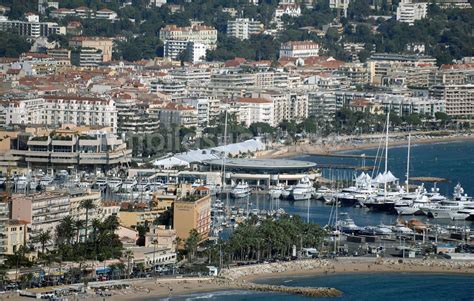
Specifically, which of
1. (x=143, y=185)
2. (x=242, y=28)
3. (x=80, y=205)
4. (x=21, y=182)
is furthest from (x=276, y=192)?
(x=242, y=28)

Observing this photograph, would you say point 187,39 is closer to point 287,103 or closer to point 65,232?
point 287,103

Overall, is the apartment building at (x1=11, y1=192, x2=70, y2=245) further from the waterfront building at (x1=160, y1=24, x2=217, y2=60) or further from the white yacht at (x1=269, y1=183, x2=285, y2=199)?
the waterfront building at (x1=160, y1=24, x2=217, y2=60)

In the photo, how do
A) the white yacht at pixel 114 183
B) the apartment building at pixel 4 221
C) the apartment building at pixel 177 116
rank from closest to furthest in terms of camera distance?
the apartment building at pixel 4 221 < the white yacht at pixel 114 183 < the apartment building at pixel 177 116

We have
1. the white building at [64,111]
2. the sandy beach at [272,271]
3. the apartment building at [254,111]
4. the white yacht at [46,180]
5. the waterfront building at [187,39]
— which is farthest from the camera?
the waterfront building at [187,39]

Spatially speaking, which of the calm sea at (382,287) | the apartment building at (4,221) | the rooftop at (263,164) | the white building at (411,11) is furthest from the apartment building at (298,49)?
the apartment building at (4,221)

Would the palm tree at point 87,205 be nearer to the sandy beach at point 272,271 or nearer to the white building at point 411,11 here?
the sandy beach at point 272,271

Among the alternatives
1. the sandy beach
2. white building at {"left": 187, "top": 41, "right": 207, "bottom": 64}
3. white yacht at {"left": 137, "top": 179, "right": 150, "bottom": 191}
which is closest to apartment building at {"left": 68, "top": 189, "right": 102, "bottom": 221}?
the sandy beach

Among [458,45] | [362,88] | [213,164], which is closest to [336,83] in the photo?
[362,88]
